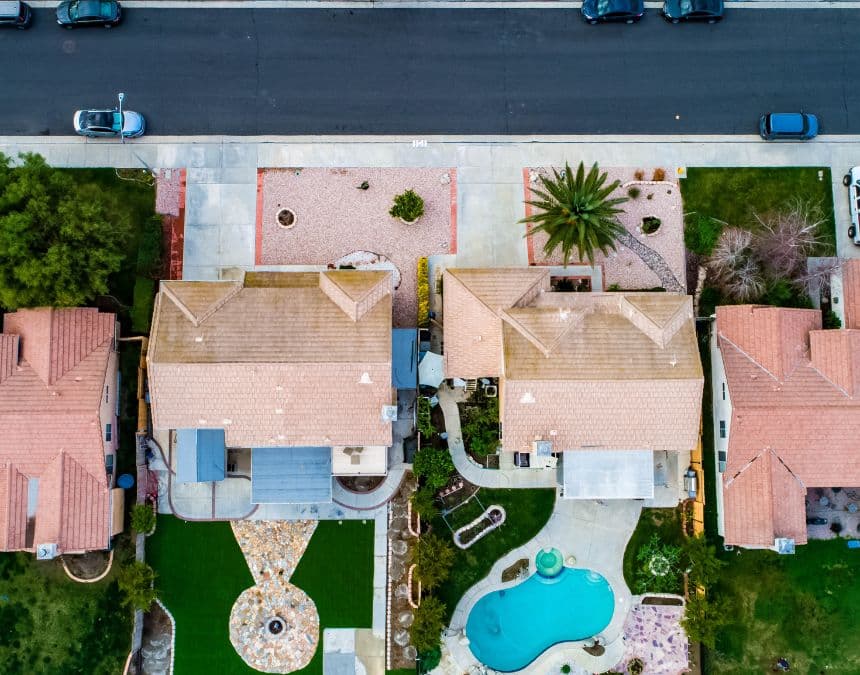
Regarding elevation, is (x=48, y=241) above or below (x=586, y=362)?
above

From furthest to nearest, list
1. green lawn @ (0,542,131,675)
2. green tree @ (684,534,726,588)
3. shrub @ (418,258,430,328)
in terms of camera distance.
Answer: shrub @ (418,258,430,328) < green lawn @ (0,542,131,675) < green tree @ (684,534,726,588)

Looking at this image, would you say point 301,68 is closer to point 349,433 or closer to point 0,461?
point 349,433

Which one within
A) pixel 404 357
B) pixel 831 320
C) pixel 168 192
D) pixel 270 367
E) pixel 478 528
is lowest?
pixel 478 528

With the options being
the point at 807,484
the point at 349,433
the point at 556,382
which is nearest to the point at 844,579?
the point at 807,484

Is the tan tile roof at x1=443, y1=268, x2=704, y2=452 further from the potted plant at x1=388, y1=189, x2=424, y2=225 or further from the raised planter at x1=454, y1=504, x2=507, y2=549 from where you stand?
the raised planter at x1=454, y1=504, x2=507, y2=549

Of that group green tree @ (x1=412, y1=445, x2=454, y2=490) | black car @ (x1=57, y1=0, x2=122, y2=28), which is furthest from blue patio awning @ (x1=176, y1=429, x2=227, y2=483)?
black car @ (x1=57, y1=0, x2=122, y2=28)

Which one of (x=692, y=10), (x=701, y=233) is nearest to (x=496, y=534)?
(x=701, y=233)

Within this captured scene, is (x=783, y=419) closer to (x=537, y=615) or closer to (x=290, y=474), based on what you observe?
(x=537, y=615)
